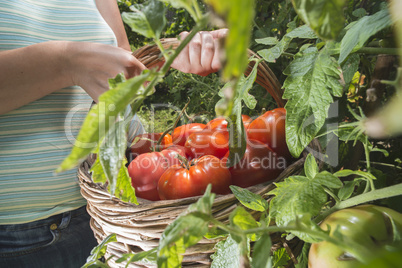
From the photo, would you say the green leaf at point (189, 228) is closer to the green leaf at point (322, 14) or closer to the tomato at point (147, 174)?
the green leaf at point (322, 14)

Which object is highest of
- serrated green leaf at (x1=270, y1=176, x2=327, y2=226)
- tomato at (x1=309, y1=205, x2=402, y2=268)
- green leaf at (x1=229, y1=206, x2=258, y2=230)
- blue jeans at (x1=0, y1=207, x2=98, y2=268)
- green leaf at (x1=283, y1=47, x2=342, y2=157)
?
green leaf at (x1=283, y1=47, x2=342, y2=157)

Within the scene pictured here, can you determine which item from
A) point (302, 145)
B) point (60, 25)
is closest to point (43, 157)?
point (60, 25)

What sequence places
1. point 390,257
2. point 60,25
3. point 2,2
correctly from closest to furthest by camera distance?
point 390,257 → point 2,2 → point 60,25

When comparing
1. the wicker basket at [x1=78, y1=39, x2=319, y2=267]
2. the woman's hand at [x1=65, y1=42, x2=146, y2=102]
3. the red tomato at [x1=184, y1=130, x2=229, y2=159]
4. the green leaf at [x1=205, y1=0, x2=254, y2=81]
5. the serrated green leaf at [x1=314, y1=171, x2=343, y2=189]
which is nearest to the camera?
the green leaf at [x1=205, y1=0, x2=254, y2=81]

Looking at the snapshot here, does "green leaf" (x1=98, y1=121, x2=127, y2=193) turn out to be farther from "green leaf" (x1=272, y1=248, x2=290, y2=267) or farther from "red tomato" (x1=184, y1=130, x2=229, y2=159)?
"red tomato" (x1=184, y1=130, x2=229, y2=159)

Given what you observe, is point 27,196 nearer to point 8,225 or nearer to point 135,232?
point 8,225

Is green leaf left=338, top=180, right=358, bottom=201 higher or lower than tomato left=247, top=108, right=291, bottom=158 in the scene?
higher

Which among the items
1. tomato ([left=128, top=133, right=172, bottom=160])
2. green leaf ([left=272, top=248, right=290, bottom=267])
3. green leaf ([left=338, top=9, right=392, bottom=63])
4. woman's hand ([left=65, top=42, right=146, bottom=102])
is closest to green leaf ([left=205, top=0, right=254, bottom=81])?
green leaf ([left=338, top=9, right=392, bottom=63])

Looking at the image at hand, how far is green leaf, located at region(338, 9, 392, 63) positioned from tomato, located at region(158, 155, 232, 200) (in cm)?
36

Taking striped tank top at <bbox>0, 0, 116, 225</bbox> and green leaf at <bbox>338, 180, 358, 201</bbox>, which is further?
striped tank top at <bbox>0, 0, 116, 225</bbox>

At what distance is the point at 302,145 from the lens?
308mm

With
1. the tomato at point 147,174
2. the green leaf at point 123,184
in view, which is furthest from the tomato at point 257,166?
the green leaf at point 123,184

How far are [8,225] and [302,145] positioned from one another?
0.71 m

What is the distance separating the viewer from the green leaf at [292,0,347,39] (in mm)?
115
